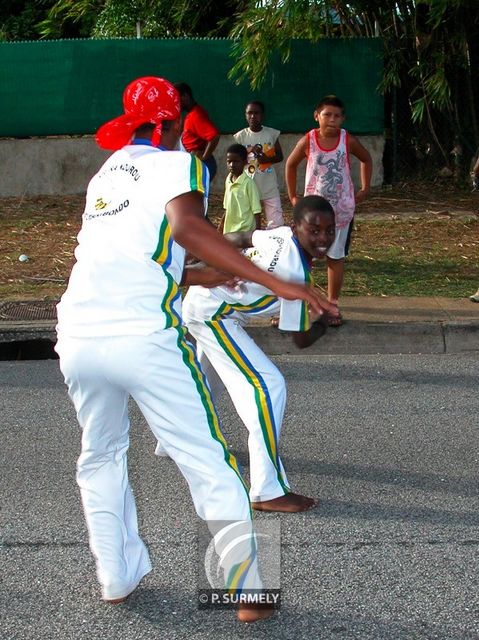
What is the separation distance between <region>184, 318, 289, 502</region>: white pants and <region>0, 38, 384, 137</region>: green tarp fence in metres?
9.42

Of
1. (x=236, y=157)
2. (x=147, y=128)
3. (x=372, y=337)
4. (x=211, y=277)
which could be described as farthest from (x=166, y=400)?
(x=236, y=157)

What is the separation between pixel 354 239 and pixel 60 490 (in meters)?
6.86

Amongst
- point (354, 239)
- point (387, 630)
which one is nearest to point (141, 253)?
point (387, 630)

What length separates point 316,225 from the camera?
4.58 metres

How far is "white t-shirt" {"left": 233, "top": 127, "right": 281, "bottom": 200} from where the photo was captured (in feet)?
33.3

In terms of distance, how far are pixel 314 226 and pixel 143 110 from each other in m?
1.10

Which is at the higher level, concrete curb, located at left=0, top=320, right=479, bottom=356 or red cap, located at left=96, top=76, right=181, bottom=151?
red cap, located at left=96, top=76, right=181, bottom=151

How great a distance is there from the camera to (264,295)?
477 cm

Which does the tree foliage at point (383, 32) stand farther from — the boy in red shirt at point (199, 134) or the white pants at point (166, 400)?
the white pants at point (166, 400)

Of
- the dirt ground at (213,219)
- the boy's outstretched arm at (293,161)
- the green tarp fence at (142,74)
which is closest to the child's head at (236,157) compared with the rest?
the boy's outstretched arm at (293,161)

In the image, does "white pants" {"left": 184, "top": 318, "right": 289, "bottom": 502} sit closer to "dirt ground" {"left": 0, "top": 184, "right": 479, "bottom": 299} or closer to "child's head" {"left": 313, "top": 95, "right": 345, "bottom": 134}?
"child's head" {"left": 313, "top": 95, "right": 345, "bottom": 134}

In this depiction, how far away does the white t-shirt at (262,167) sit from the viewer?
10.1m

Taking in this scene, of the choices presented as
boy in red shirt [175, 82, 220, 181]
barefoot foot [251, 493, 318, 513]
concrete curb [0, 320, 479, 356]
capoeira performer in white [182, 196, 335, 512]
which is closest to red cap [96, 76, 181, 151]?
capoeira performer in white [182, 196, 335, 512]

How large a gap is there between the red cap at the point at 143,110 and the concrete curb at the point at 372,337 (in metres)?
4.59
